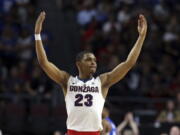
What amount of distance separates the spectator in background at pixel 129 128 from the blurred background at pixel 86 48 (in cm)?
109

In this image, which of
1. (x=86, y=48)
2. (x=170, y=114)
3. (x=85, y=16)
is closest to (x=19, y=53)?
(x=86, y=48)

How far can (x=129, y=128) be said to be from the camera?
14680 mm

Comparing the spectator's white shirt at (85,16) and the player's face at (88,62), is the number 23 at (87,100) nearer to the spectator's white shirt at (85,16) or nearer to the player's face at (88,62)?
the player's face at (88,62)

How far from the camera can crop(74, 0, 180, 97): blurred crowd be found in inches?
683

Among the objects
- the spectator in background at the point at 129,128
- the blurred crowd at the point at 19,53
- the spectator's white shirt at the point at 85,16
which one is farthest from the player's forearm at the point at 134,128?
the spectator's white shirt at the point at 85,16

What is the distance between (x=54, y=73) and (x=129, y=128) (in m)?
6.95

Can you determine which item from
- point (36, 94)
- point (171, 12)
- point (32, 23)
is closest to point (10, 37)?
point (32, 23)

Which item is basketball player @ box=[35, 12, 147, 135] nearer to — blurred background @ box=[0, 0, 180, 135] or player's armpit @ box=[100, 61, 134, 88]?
player's armpit @ box=[100, 61, 134, 88]

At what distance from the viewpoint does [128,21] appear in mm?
18484

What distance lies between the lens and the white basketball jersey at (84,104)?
26.0 feet

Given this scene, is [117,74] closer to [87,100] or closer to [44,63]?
[87,100]

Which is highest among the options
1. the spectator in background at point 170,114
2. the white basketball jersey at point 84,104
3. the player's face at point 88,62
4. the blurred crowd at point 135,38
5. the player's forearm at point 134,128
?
the blurred crowd at point 135,38

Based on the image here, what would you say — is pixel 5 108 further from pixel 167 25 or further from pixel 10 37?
pixel 167 25

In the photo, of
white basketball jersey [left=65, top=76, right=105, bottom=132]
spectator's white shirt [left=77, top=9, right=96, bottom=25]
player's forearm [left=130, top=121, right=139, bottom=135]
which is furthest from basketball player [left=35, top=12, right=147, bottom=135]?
spectator's white shirt [left=77, top=9, right=96, bottom=25]
